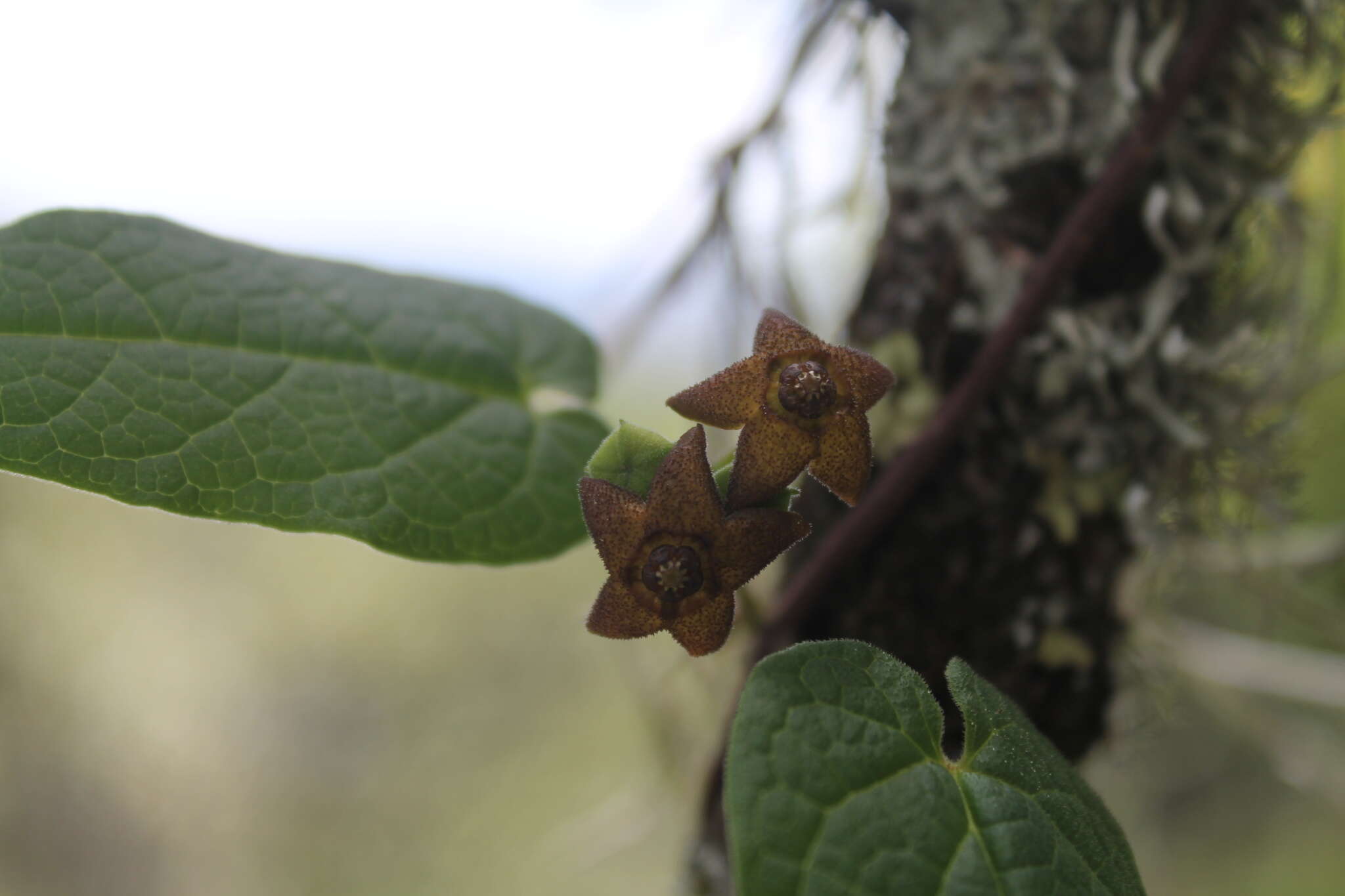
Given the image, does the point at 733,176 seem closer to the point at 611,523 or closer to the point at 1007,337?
the point at 1007,337

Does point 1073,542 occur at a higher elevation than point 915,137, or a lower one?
lower

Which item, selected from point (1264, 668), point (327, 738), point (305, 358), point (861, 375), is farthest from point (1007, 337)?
point (327, 738)

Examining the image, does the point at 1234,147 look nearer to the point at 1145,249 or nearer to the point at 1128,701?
the point at 1145,249

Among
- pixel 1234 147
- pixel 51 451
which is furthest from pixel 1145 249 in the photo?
pixel 51 451

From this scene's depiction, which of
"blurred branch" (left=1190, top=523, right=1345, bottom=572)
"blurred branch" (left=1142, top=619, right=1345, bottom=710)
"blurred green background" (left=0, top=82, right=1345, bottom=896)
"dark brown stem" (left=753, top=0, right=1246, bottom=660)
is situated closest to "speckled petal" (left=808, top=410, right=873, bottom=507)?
"dark brown stem" (left=753, top=0, right=1246, bottom=660)

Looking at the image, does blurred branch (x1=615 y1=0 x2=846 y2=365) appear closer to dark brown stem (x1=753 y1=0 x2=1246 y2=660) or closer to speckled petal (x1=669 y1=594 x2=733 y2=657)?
dark brown stem (x1=753 y1=0 x2=1246 y2=660)

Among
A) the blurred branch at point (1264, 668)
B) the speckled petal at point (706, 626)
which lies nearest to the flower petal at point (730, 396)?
the speckled petal at point (706, 626)
